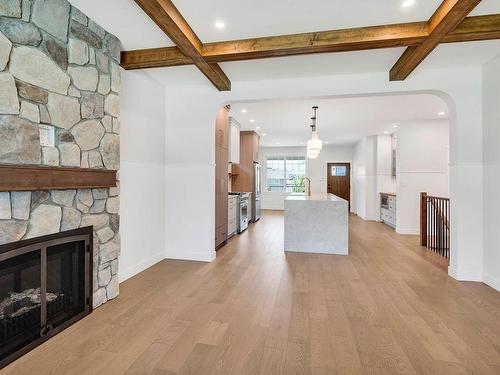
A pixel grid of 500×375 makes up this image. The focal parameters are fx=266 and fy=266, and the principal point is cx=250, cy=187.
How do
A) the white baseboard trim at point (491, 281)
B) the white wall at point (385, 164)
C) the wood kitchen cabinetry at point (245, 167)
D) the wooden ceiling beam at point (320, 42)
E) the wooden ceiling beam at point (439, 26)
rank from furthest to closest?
the white wall at point (385, 164), the wood kitchen cabinetry at point (245, 167), the white baseboard trim at point (491, 281), the wooden ceiling beam at point (320, 42), the wooden ceiling beam at point (439, 26)

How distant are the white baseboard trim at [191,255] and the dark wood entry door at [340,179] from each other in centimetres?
794

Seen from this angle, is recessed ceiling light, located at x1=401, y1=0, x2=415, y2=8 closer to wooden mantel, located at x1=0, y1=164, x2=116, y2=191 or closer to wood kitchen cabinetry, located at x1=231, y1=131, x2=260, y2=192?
wooden mantel, located at x1=0, y1=164, x2=116, y2=191

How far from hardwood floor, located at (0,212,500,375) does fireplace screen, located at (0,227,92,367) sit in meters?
0.12

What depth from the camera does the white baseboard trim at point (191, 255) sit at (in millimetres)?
4184

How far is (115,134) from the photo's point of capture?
2857 mm

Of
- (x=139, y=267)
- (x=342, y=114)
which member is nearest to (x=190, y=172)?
(x=139, y=267)

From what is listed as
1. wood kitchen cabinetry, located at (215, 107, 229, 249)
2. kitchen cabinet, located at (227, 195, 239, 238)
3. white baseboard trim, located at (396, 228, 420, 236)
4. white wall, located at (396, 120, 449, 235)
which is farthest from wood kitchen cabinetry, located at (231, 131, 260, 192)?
white baseboard trim, located at (396, 228, 420, 236)

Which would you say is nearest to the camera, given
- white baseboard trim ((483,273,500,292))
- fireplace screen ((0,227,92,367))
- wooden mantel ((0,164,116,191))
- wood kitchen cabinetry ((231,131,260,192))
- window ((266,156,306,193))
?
wooden mantel ((0,164,116,191))

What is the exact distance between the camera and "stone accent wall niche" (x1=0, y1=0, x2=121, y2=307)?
184 centimetres

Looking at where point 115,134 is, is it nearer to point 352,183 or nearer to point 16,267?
point 16,267

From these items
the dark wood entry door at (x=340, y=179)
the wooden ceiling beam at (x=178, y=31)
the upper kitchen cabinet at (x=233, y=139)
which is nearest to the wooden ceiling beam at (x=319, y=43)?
the wooden ceiling beam at (x=178, y=31)

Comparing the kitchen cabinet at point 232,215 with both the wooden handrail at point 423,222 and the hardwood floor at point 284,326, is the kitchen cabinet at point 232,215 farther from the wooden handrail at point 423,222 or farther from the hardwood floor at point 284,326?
the wooden handrail at point 423,222

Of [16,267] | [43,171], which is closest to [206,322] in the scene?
[16,267]

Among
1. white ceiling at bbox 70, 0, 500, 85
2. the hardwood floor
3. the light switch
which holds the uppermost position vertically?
white ceiling at bbox 70, 0, 500, 85
